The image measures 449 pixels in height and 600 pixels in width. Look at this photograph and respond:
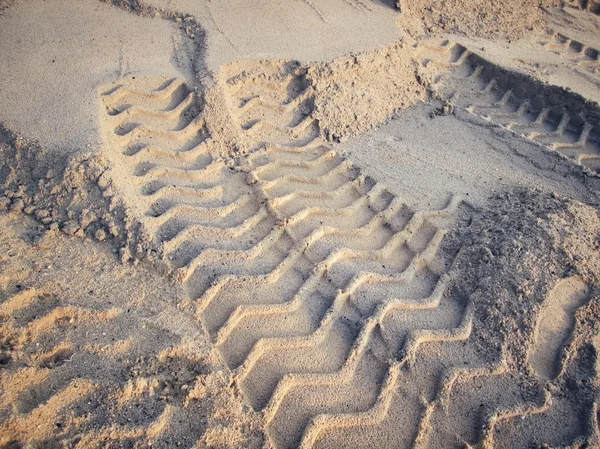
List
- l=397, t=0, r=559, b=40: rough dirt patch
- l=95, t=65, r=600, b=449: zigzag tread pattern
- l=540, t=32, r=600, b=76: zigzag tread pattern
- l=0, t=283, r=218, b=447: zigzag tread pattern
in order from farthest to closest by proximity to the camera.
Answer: l=540, t=32, r=600, b=76: zigzag tread pattern < l=397, t=0, r=559, b=40: rough dirt patch < l=95, t=65, r=600, b=449: zigzag tread pattern < l=0, t=283, r=218, b=447: zigzag tread pattern

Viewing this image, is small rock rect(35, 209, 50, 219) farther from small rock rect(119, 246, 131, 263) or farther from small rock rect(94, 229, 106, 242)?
small rock rect(119, 246, 131, 263)

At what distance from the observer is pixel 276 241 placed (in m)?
2.98

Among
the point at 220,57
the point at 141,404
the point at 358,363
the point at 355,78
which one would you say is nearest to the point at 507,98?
the point at 355,78

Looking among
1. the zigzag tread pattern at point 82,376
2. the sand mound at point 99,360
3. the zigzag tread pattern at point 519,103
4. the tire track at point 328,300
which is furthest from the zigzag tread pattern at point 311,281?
the zigzag tread pattern at point 519,103

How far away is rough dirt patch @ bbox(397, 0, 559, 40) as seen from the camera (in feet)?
17.6

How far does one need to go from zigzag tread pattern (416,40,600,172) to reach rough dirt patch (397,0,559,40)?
453 millimetres

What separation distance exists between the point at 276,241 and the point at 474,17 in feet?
15.8

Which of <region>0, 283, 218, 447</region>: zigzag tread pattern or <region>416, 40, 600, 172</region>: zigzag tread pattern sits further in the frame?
<region>416, 40, 600, 172</region>: zigzag tread pattern

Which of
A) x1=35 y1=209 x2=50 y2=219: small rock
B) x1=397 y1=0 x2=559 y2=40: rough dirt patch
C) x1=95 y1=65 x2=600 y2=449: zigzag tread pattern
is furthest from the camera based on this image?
Result: x1=397 y1=0 x2=559 y2=40: rough dirt patch

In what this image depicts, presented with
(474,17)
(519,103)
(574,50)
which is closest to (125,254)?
(519,103)

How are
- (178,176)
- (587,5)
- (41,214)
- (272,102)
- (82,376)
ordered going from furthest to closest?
(587,5)
(272,102)
(178,176)
(41,214)
(82,376)

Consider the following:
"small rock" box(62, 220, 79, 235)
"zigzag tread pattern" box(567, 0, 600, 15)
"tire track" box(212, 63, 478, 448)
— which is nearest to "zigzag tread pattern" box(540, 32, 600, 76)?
"zigzag tread pattern" box(567, 0, 600, 15)

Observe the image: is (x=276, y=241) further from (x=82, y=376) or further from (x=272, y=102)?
(x=272, y=102)

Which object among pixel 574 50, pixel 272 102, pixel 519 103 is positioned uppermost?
pixel 574 50
